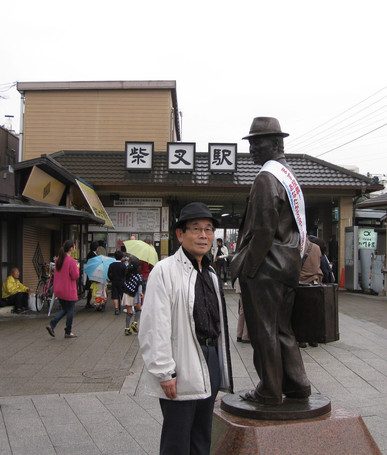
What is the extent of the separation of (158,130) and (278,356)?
1933 cm

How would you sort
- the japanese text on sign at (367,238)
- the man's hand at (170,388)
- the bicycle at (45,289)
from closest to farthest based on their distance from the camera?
1. the man's hand at (170,388)
2. the bicycle at (45,289)
3. the japanese text on sign at (367,238)

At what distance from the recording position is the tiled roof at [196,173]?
1939 centimetres

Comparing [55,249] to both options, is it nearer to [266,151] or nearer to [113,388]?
[113,388]

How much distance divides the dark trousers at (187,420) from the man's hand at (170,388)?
0.34 ft

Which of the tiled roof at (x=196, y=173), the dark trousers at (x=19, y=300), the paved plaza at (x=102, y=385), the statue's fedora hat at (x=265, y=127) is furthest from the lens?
the tiled roof at (x=196, y=173)

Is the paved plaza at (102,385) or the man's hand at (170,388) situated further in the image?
the paved plaza at (102,385)

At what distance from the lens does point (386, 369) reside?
7762 millimetres

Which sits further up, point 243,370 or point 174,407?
point 174,407

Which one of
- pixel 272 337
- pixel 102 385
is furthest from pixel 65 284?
pixel 272 337

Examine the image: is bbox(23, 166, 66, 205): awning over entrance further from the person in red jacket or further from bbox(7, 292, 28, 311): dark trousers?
the person in red jacket

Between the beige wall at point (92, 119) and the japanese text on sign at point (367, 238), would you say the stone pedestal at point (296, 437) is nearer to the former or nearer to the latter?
the japanese text on sign at point (367, 238)

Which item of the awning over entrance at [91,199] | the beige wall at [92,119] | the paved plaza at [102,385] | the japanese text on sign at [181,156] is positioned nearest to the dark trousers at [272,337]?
the paved plaza at [102,385]

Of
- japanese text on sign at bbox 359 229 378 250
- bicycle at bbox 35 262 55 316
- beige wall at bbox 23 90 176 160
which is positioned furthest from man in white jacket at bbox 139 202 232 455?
beige wall at bbox 23 90 176 160

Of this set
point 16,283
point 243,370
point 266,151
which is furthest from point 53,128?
point 266,151
